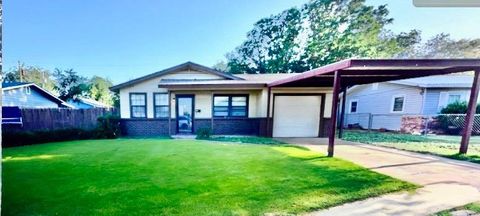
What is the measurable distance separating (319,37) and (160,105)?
18319mm

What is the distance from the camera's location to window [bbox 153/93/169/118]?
34.3 ft

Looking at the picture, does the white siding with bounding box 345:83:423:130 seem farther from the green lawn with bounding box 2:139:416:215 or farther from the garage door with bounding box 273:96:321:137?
the green lawn with bounding box 2:139:416:215

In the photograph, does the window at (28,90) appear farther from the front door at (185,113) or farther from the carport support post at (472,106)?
the carport support post at (472,106)

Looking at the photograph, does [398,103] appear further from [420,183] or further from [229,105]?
[420,183]

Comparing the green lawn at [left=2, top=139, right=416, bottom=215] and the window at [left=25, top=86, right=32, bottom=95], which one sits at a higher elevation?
the window at [left=25, top=86, right=32, bottom=95]

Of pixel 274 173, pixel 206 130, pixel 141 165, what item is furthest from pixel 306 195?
pixel 206 130

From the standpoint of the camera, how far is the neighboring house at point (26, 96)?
13.3 meters

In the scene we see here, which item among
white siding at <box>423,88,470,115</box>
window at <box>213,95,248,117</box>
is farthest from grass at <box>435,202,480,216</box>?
white siding at <box>423,88,470,115</box>

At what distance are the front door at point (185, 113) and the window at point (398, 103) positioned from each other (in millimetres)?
12960

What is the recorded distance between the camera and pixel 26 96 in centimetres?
1509

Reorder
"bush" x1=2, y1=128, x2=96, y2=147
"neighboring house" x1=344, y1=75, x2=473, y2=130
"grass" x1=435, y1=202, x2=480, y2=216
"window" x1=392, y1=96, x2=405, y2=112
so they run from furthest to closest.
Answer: "window" x1=392, y1=96, x2=405, y2=112, "neighboring house" x1=344, y1=75, x2=473, y2=130, "bush" x1=2, y1=128, x2=96, y2=147, "grass" x1=435, y1=202, x2=480, y2=216

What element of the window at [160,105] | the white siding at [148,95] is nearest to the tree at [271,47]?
the white siding at [148,95]

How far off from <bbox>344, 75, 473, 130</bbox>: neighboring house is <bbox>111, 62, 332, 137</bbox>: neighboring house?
5859 millimetres

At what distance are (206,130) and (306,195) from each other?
6.82m
